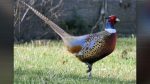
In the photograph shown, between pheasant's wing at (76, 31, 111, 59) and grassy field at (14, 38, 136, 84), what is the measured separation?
7 centimetres

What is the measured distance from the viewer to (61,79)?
9.05ft

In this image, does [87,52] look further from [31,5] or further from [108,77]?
[31,5]

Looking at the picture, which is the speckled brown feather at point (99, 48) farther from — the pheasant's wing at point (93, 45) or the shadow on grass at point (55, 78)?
the shadow on grass at point (55, 78)

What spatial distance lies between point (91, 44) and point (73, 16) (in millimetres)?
452

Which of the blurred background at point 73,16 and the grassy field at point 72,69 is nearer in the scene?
the grassy field at point 72,69

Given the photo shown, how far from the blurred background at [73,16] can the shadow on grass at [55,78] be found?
0.94 feet

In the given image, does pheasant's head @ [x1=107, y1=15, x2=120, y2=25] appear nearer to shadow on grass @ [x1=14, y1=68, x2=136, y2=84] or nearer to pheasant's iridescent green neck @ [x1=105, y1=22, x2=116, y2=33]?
pheasant's iridescent green neck @ [x1=105, y1=22, x2=116, y2=33]

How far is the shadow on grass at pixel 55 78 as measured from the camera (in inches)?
108

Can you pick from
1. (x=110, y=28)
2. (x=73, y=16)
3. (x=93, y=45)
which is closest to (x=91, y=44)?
(x=93, y=45)

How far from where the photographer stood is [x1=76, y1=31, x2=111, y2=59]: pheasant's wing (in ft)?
9.20

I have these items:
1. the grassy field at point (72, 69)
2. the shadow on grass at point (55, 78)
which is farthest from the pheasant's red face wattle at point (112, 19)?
the shadow on grass at point (55, 78)

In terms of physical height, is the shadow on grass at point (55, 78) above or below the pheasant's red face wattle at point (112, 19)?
below

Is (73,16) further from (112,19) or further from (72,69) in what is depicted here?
(72,69)

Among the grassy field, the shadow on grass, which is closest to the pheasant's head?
the grassy field
